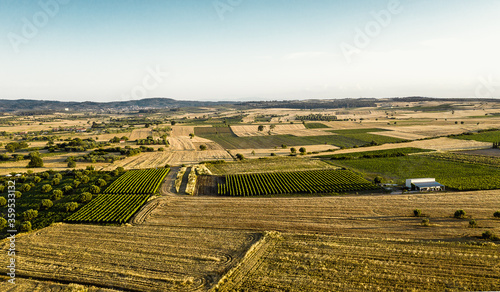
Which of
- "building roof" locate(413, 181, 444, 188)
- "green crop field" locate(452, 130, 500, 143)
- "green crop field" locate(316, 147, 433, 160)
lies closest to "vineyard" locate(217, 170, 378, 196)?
"building roof" locate(413, 181, 444, 188)

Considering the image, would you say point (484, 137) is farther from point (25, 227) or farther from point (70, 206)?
point (25, 227)

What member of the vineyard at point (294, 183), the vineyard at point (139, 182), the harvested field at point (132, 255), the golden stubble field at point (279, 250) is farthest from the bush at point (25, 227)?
the vineyard at point (294, 183)

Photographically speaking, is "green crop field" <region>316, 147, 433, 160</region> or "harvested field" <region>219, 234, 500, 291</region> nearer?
"harvested field" <region>219, 234, 500, 291</region>

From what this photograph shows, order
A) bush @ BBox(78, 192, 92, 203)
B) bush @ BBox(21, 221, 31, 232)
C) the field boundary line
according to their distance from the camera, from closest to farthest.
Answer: the field boundary line
bush @ BBox(21, 221, 31, 232)
bush @ BBox(78, 192, 92, 203)

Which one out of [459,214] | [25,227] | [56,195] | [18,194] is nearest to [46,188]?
[18,194]

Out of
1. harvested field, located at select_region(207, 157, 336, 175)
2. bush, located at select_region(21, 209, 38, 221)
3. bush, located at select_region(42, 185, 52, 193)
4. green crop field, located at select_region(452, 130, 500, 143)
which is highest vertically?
green crop field, located at select_region(452, 130, 500, 143)

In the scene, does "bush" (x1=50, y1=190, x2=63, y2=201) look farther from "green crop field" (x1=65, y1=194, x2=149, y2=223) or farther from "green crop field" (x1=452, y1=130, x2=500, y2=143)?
"green crop field" (x1=452, y1=130, x2=500, y2=143)

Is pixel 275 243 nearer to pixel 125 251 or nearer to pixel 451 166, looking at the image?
pixel 125 251

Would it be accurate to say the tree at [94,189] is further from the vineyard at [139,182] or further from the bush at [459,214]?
the bush at [459,214]

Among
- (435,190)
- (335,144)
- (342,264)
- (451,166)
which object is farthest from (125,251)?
(335,144)
